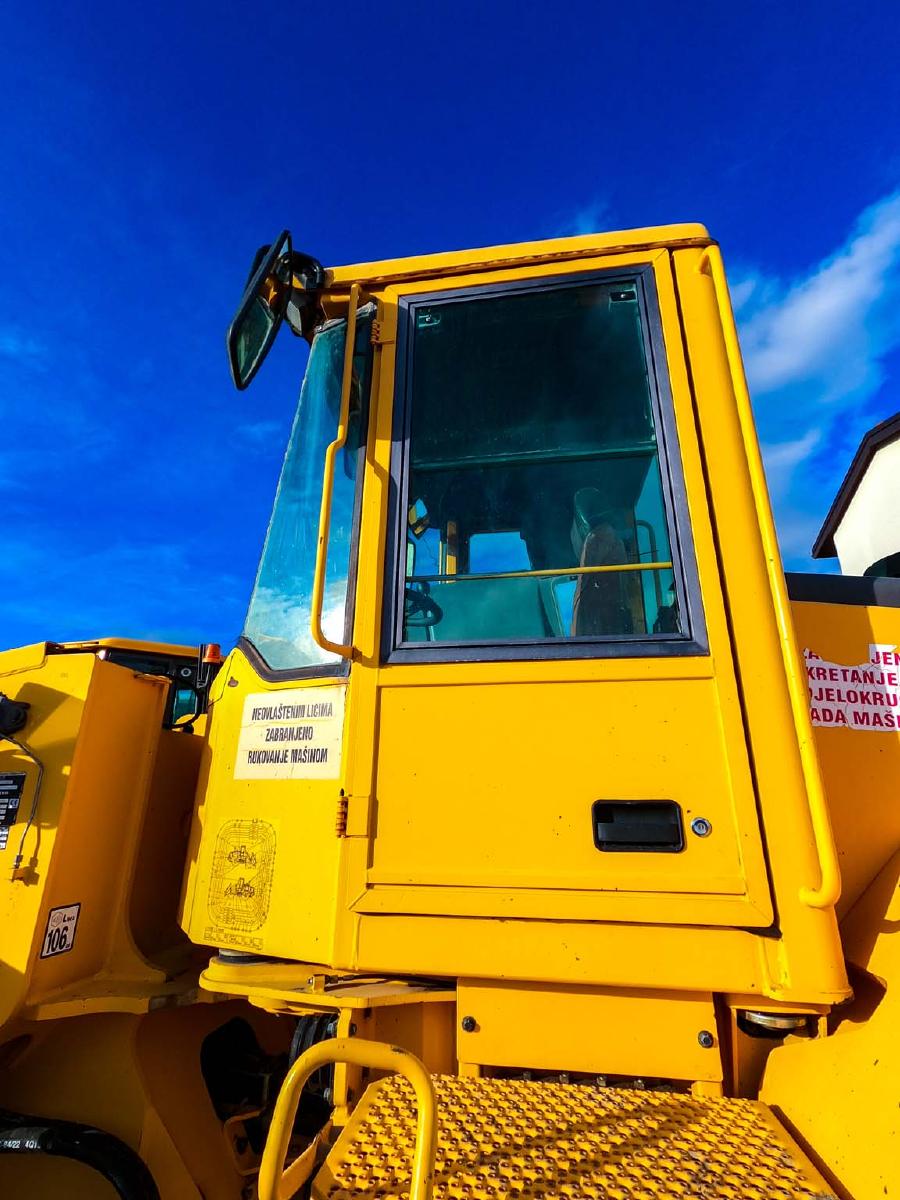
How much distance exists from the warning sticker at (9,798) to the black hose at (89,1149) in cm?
83

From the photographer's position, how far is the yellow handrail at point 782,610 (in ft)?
4.67

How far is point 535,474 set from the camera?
82.8 inches

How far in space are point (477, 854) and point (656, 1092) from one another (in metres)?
0.62

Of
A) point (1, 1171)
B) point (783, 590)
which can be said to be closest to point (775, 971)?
point (783, 590)

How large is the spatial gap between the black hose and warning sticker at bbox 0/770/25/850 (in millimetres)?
833

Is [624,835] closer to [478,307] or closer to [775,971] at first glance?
[775,971]

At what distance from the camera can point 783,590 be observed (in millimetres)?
1699

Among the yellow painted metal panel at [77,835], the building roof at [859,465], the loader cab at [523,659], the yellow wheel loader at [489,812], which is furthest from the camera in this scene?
the building roof at [859,465]

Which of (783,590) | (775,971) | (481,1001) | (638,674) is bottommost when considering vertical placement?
(481,1001)

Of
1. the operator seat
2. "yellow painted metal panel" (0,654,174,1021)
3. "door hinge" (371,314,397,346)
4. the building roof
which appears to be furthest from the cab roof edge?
the building roof

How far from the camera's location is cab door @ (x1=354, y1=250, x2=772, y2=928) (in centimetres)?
155

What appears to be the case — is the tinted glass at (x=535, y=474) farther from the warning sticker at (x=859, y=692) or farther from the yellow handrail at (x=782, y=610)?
the warning sticker at (x=859, y=692)

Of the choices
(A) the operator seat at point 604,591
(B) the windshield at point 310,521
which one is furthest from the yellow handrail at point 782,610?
(B) the windshield at point 310,521

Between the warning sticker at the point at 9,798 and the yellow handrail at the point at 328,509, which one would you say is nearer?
the yellow handrail at the point at 328,509
